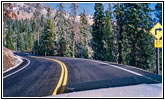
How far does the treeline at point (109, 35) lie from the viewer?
23734 millimetres

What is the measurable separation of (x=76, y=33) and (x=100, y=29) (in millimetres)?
7836

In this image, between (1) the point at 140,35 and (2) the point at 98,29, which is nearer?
(1) the point at 140,35

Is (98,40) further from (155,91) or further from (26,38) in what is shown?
(26,38)

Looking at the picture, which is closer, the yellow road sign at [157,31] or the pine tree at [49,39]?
the yellow road sign at [157,31]

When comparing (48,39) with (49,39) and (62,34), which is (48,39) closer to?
(49,39)

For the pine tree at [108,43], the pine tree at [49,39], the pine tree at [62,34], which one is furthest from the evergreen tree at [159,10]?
the pine tree at [49,39]

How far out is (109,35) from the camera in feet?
118

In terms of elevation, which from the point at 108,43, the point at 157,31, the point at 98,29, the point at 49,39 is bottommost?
the point at 157,31

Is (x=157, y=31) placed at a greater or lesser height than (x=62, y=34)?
lesser

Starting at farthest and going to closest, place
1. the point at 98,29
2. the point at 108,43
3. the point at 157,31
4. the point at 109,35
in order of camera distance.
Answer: the point at 98,29 → the point at 109,35 → the point at 108,43 → the point at 157,31

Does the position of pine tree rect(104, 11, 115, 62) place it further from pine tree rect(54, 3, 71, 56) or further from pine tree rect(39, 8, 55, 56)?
pine tree rect(39, 8, 55, 56)

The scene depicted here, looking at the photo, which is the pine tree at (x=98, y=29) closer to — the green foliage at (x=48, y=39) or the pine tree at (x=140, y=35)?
the pine tree at (x=140, y=35)

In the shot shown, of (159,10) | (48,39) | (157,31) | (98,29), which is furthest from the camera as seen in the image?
(48,39)

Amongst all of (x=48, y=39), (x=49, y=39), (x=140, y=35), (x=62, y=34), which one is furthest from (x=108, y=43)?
(x=48, y=39)
